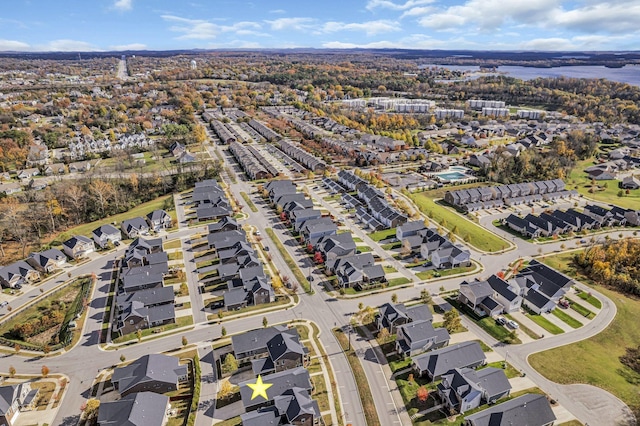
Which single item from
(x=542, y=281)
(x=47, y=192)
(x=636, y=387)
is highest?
(x=47, y=192)

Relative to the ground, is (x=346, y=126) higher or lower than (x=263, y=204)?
higher

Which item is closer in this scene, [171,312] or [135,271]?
[171,312]

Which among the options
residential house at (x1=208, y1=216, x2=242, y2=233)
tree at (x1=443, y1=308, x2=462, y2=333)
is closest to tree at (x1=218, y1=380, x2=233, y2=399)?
tree at (x1=443, y1=308, x2=462, y2=333)

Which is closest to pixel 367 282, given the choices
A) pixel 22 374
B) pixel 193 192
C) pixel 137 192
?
pixel 22 374

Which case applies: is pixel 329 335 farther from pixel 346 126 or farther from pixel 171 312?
pixel 346 126

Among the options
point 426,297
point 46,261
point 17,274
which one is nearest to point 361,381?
point 426,297

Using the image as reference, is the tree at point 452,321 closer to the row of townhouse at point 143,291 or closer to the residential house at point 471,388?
the residential house at point 471,388

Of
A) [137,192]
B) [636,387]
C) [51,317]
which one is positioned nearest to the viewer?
[636,387]

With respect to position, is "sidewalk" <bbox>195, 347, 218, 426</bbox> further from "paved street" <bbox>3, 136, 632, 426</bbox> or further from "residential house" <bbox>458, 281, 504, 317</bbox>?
"residential house" <bbox>458, 281, 504, 317</bbox>
